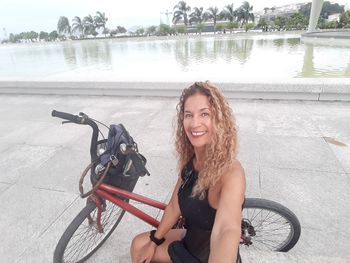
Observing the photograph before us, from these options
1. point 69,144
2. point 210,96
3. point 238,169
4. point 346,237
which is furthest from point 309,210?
point 69,144

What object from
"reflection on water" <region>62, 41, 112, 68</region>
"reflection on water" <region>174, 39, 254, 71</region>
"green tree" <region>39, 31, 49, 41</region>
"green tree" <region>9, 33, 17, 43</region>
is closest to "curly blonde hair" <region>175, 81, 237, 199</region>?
"reflection on water" <region>174, 39, 254, 71</region>

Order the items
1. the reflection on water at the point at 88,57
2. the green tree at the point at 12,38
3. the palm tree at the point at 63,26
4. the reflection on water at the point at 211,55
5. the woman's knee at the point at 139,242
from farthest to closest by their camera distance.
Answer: the green tree at the point at 12,38 < the palm tree at the point at 63,26 < the reflection on water at the point at 88,57 < the reflection on water at the point at 211,55 < the woman's knee at the point at 139,242

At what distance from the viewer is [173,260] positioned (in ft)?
5.24

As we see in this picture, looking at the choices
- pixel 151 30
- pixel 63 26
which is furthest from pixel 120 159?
pixel 63 26

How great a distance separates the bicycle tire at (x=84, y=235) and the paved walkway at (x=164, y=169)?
0.31ft

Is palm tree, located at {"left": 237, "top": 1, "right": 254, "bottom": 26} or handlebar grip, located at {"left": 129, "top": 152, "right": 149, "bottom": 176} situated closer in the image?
handlebar grip, located at {"left": 129, "top": 152, "right": 149, "bottom": 176}

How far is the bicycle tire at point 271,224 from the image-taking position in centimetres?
191

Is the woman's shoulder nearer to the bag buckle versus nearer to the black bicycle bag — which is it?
the black bicycle bag

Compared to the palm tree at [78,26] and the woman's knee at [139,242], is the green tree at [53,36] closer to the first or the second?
the palm tree at [78,26]

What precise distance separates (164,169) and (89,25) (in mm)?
73966

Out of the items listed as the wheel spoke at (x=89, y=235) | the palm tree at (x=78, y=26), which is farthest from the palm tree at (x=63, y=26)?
the wheel spoke at (x=89, y=235)

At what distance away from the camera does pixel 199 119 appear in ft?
4.79

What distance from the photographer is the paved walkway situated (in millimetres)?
2252

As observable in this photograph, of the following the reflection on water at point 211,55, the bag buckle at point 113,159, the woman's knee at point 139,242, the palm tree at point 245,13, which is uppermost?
the palm tree at point 245,13
